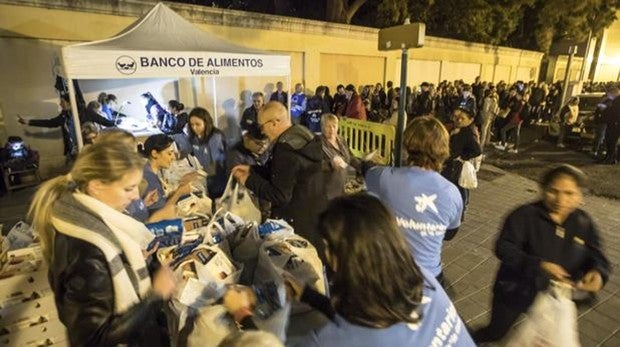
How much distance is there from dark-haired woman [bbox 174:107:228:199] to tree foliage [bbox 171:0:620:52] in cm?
1239

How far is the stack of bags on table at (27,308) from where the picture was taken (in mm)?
2176

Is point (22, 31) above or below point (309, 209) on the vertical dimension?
above

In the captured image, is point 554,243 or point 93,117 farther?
point 93,117

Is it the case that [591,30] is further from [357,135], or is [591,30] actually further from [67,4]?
[67,4]

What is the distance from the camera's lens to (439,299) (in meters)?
1.22

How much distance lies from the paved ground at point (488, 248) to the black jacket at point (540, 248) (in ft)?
3.54

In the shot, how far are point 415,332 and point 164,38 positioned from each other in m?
6.00

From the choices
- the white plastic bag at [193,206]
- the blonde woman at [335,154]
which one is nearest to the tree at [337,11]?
the blonde woman at [335,154]

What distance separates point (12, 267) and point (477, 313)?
3.69 m

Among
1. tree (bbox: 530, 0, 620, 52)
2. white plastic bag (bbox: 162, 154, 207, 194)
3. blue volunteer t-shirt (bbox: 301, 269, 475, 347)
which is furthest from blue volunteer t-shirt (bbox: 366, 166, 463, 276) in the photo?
tree (bbox: 530, 0, 620, 52)

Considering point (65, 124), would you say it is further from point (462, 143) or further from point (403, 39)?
point (462, 143)

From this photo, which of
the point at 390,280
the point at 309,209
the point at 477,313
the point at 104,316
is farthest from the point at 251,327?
the point at 477,313

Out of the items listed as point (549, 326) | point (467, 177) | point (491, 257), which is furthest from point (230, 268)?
point (491, 257)

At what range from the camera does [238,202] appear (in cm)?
323
